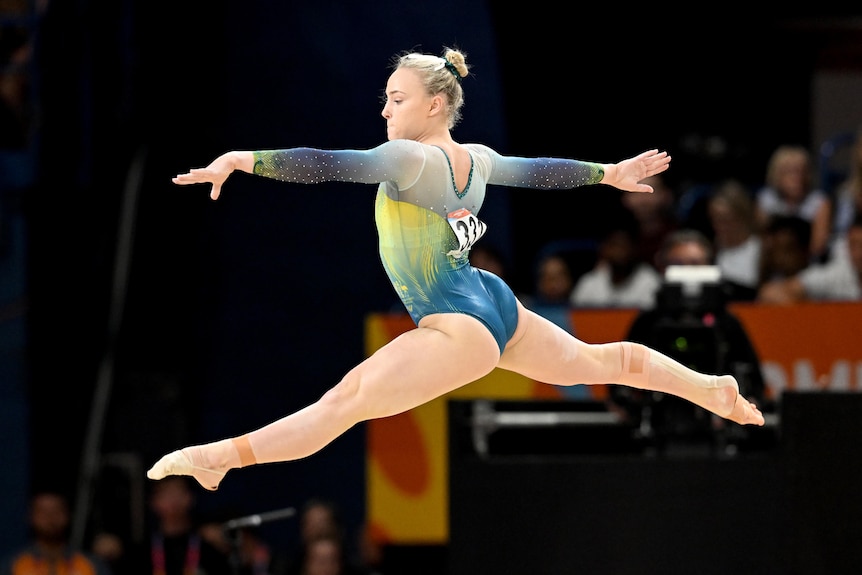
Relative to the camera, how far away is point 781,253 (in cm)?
752

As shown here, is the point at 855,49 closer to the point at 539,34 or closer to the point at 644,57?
the point at 644,57

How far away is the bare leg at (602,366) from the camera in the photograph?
4312 millimetres

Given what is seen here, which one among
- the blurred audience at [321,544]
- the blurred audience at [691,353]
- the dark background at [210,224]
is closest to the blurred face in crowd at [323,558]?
the blurred audience at [321,544]

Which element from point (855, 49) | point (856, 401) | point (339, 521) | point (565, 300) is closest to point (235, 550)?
point (339, 521)

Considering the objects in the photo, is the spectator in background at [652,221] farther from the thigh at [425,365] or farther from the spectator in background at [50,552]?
the thigh at [425,365]

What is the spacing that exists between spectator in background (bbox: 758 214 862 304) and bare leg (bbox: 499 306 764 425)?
2.97 metres

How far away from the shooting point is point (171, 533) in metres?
7.37

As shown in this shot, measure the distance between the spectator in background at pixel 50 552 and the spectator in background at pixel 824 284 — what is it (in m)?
3.65

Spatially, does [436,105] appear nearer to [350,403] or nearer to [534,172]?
[534,172]

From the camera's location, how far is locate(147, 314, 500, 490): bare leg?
4.07 meters

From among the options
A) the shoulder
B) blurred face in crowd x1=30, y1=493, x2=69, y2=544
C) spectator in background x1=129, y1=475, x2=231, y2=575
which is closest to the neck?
the shoulder

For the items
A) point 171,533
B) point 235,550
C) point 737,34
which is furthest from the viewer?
point 737,34

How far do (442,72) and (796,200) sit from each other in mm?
4353

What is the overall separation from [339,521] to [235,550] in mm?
1832
